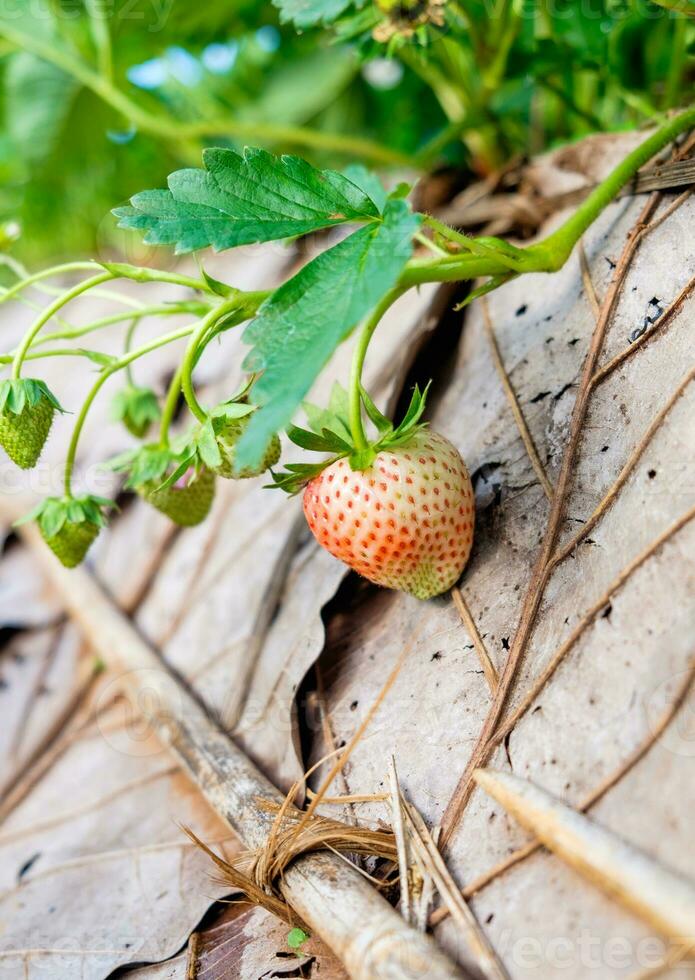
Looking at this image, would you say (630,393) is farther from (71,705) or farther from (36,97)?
(36,97)

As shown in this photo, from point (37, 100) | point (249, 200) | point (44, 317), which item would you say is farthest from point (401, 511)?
point (37, 100)

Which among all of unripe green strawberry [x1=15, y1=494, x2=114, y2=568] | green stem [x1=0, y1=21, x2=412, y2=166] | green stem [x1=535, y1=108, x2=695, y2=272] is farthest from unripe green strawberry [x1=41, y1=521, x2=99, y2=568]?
green stem [x1=0, y1=21, x2=412, y2=166]

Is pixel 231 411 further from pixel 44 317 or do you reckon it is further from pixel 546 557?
pixel 546 557

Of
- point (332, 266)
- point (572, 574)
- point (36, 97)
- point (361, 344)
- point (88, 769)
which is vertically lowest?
point (88, 769)

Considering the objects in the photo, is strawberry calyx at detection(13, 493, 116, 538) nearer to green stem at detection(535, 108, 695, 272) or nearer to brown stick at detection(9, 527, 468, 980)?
brown stick at detection(9, 527, 468, 980)

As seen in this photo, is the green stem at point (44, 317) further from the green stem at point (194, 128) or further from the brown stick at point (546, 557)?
the green stem at point (194, 128)

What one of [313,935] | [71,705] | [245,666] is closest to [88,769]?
[71,705]
